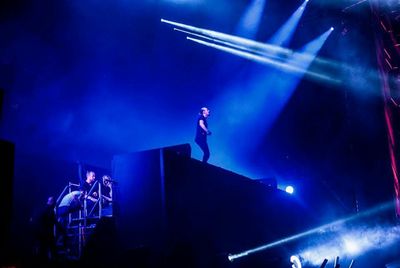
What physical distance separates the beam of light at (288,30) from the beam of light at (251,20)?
3.31ft

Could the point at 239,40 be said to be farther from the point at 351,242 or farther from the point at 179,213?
the point at 179,213

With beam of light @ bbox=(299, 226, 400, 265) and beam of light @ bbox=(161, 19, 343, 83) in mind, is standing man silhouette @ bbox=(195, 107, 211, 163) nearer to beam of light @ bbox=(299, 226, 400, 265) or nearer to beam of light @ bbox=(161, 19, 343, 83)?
beam of light @ bbox=(299, 226, 400, 265)

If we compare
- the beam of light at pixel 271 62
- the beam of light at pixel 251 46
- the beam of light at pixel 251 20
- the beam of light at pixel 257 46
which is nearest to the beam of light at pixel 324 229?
the beam of light at pixel 257 46

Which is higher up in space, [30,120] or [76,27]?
[76,27]

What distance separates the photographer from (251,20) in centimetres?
1491

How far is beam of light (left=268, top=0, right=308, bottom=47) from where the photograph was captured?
1456 cm

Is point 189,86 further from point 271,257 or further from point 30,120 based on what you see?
point 271,257

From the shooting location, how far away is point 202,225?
6.93m

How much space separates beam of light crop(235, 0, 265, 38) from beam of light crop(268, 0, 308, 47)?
1.01 metres

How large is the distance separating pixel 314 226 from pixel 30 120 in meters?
9.88

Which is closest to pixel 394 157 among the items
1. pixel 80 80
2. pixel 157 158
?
pixel 157 158

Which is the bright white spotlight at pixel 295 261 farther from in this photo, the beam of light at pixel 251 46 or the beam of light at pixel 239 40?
the beam of light at pixel 239 40

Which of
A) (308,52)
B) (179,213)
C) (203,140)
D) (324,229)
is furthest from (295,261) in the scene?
(308,52)

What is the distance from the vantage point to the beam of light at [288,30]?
47.8 ft
